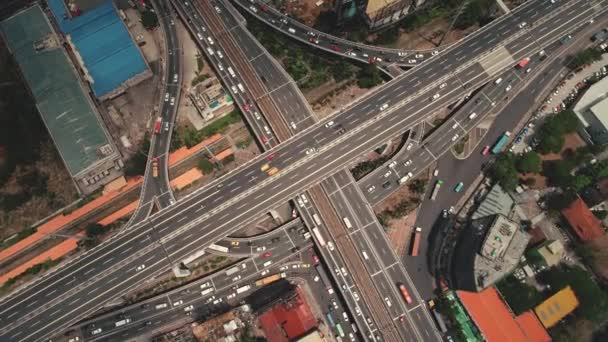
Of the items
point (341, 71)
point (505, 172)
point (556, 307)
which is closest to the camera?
point (556, 307)

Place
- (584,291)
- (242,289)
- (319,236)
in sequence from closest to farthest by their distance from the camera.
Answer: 1. (584,291)
2. (242,289)
3. (319,236)

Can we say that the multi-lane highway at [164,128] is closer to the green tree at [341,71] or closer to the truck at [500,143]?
the green tree at [341,71]

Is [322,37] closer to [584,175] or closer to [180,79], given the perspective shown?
[180,79]

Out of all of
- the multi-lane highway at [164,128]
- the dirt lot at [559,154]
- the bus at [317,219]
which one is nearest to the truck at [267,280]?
the bus at [317,219]

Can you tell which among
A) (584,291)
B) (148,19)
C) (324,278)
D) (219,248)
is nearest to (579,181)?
→ (584,291)

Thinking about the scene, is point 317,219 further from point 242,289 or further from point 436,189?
point 436,189

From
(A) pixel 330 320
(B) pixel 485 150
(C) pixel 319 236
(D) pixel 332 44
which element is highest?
(D) pixel 332 44

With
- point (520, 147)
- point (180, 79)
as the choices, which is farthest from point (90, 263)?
point (520, 147)
